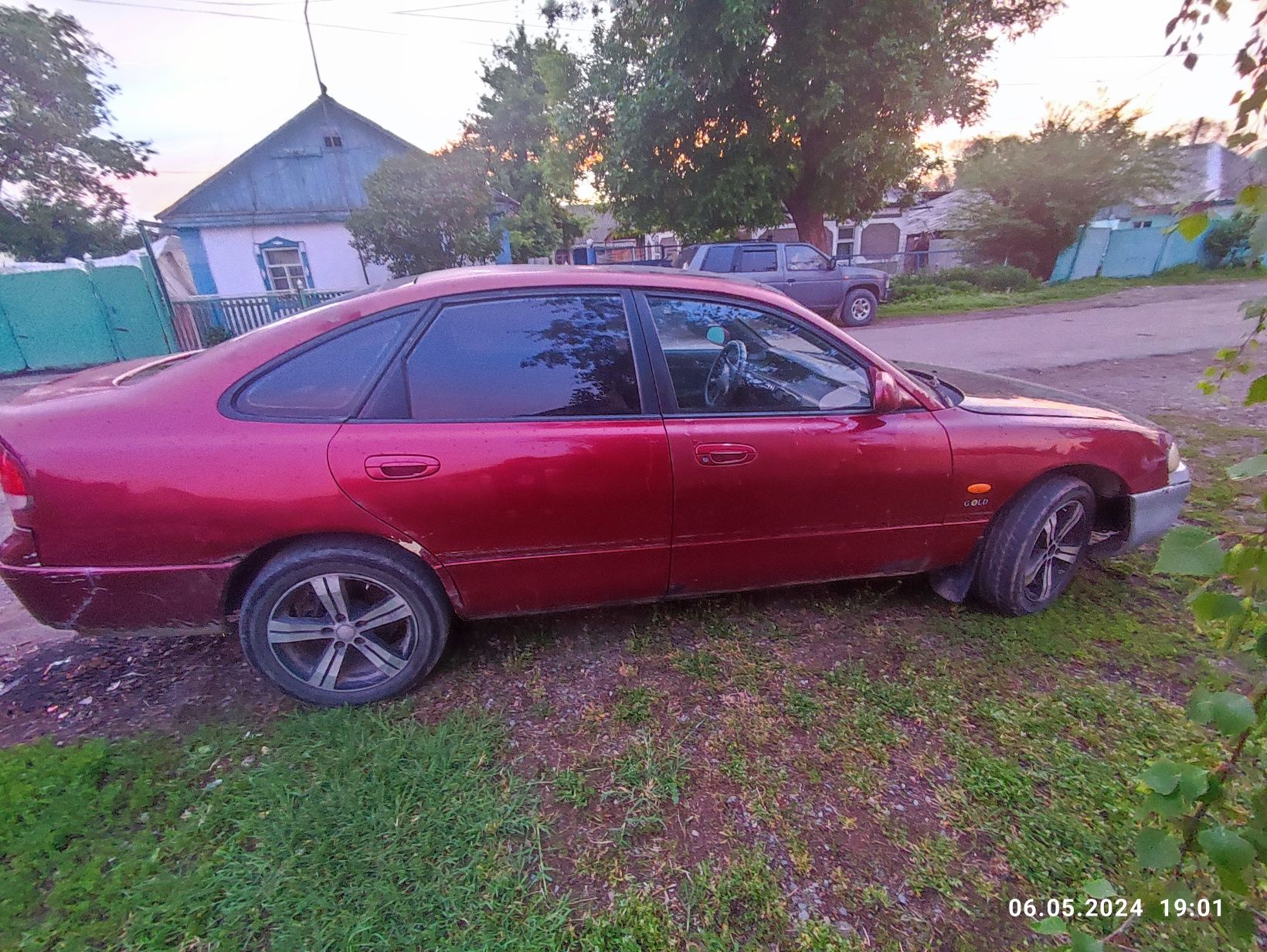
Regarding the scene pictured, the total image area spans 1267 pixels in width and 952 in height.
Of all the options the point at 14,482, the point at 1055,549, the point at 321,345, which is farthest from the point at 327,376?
the point at 1055,549

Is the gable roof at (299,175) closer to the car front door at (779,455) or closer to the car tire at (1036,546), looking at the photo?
the car front door at (779,455)

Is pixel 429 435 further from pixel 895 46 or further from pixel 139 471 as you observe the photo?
pixel 895 46

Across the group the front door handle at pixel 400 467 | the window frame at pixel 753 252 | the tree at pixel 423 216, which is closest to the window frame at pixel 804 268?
the window frame at pixel 753 252

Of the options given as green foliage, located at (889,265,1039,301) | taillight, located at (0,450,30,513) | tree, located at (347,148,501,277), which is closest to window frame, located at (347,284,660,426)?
taillight, located at (0,450,30,513)

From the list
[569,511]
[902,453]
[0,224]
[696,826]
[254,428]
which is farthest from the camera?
[0,224]

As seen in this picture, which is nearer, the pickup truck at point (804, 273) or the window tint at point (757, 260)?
the pickup truck at point (804, 273)

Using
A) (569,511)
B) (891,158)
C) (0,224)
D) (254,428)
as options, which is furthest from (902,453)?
(0,224)

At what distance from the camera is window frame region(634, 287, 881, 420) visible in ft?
8.58

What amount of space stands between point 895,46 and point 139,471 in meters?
13.4

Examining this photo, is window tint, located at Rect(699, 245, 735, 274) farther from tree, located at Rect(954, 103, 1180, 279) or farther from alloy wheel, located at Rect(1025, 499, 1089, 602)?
tree, located at Rect(954, 103, 1180, 279)

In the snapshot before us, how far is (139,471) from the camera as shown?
7.29ft

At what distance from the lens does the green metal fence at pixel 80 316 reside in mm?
10430

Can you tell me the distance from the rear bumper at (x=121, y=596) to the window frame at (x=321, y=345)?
56 cm

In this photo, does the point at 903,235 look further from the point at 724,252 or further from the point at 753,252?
the point at 724,252
